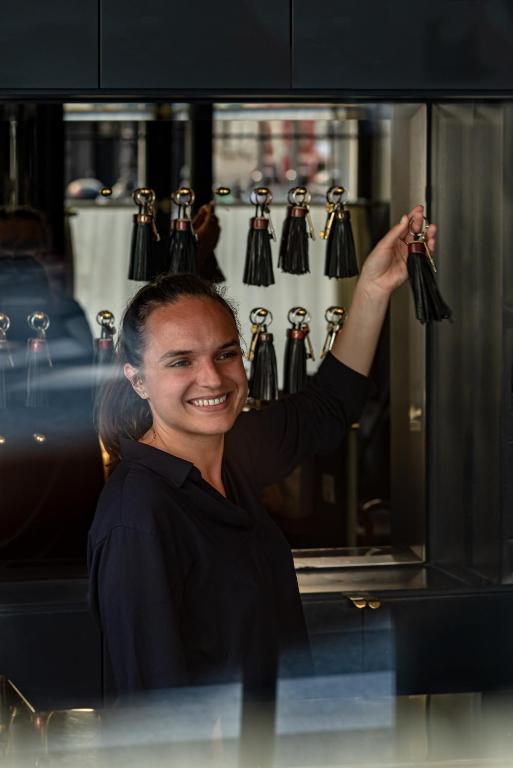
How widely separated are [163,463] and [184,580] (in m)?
0.18

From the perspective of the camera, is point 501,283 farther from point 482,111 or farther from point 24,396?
point 24,396

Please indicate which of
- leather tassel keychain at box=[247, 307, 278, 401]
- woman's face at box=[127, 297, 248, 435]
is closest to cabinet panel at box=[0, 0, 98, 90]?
leather tassel keychain at box=[247, 307, 278, 401]

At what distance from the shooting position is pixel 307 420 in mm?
2449

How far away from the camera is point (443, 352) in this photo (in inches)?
125

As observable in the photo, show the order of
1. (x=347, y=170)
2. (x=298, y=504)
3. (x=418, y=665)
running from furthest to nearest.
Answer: (x=347, y=170) < (x=298, y=504) < (x=418, y=665)

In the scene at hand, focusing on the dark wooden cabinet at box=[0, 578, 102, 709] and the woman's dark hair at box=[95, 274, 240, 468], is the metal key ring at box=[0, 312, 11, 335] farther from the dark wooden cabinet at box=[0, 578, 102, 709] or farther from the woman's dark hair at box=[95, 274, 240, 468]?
the woman's dark hair at box=[95, 274, 240, 468]

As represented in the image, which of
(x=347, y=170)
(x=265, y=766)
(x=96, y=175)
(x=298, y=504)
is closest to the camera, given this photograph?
(x=265, y=766)

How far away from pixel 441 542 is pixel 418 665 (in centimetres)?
35

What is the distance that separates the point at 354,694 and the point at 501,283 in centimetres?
132

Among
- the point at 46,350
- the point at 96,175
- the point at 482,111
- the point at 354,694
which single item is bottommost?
the point at 354,694

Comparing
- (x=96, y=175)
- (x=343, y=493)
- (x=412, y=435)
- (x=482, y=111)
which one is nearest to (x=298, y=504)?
(x=343, y=493)

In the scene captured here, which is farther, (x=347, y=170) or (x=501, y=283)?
(x=347, y=170)

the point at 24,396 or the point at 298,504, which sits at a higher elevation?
the point at 24,396

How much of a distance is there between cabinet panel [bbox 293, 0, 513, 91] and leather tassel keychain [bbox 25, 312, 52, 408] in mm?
910
